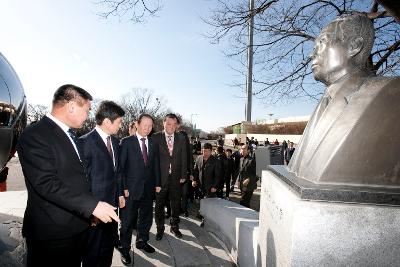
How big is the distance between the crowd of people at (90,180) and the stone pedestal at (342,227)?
1329mm

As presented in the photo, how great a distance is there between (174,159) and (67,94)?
2882 millimetres

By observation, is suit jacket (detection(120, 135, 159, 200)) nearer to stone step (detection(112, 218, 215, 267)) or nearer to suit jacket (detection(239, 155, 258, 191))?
stone step (detection(112, 218, 215, 267))

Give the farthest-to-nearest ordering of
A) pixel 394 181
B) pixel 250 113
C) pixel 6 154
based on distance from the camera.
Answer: pixel 250 113
pixel 6 154
pixel 394 181

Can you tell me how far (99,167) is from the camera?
3.46m

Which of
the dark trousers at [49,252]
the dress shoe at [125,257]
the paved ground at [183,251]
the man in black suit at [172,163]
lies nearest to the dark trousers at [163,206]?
the man in black suit at [172,163]

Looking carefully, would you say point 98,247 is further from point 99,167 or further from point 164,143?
point 164,143

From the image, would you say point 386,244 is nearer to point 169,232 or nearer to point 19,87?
point 19,87

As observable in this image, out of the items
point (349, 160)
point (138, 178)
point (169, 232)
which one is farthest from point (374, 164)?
point (169, 232)

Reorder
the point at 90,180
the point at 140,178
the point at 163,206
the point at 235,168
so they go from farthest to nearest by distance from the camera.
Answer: the point at 235,168 → the point at 163,206 → the point at 140,178 → the point at 90,180

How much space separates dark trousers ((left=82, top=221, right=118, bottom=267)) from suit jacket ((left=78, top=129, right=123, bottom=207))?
42 centimetres

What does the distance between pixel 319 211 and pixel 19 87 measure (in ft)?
9.95

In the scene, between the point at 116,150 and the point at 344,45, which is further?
the point at 116,150

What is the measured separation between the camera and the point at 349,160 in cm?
205

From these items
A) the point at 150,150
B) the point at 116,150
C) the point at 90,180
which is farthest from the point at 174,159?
the point at 90,180
